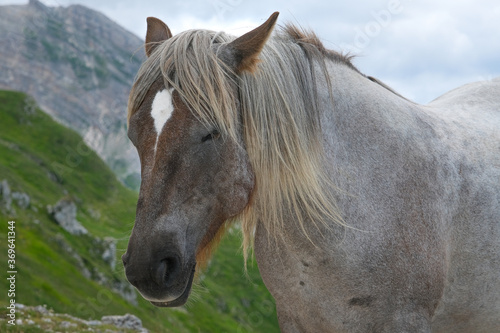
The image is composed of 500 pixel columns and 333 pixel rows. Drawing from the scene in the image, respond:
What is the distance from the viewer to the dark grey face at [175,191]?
398 centimetres

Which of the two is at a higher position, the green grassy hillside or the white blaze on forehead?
the white blaze on forehead

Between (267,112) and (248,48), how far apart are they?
624 mm

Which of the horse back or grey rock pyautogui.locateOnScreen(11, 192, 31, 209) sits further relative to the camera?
grey rock pyautogui.locateOnScreen(11, 192, 31, 209)

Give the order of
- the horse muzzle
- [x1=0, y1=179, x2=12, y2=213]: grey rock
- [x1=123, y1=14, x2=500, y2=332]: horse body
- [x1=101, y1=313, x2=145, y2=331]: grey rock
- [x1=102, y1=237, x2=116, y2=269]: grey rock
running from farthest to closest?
[x1=102, y1=237, x2=116, y2=269]: grey rock, [x1=0, y1=179, x2=12, y2=213]: grey rock, [x1=101, y1=313, x2=145, y2=331]: grey rock, [x1=123, y1=14, x2=500, y2=332]: horse body, the horse muzzle

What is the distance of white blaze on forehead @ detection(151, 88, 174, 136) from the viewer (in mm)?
4250

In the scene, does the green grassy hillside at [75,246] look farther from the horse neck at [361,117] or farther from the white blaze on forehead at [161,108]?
the horse neck at [361,117]

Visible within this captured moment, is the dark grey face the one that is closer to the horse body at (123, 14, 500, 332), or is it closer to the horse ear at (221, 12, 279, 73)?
the horse body at (123, 14, 500, 332)

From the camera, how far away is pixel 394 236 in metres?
4.64

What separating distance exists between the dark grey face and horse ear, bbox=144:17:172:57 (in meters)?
1.12

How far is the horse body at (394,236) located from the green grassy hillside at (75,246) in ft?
44.1

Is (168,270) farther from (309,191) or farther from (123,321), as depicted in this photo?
(123,321)

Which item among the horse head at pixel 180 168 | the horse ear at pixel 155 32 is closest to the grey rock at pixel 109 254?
the horse ear at pixel 155 32

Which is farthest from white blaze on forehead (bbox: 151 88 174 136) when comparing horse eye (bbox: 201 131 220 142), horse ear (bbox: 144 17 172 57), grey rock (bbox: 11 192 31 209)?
grey rock (bbox: 11 192 31 209)

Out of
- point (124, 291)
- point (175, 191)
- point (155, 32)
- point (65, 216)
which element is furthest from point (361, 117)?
point (65, 216)
